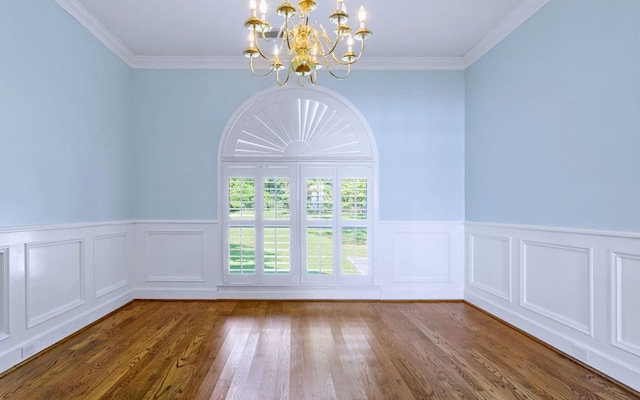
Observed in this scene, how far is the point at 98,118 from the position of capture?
3635mm

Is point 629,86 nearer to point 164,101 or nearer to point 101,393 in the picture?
point 101,393

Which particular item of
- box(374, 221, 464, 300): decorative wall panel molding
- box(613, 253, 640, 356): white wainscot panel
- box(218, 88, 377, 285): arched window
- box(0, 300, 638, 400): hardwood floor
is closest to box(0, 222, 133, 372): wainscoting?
box(0, 300, 638, 400): hardwood floor

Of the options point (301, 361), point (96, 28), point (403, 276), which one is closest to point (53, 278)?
point (301, 361)

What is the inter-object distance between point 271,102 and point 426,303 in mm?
2961

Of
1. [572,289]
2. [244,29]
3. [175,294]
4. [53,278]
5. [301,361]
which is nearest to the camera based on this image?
[301,361]

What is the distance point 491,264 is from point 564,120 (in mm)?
1615

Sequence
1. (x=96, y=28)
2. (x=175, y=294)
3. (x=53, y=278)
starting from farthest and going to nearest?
1. (x=175, y=294)
2. (x=96, y=28)
3. (x=53, y=278)

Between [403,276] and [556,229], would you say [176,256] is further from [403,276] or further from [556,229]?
[556,229]

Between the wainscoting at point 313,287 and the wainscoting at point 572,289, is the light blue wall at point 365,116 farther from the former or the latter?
the wainscoting at point 572,289

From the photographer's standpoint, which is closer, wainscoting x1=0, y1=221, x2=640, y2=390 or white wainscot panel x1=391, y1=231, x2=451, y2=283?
wainscoting x1=0, y1=221, x2=640, y2=390

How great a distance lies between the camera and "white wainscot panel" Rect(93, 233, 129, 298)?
3.60m

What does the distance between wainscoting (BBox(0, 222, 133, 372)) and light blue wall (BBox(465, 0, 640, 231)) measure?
3.97 m

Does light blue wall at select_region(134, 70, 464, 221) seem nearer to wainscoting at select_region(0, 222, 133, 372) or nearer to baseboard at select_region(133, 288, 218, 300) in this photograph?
wainscoting at select_region(0, 222, 133, 372)

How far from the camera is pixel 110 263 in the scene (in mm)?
3836
